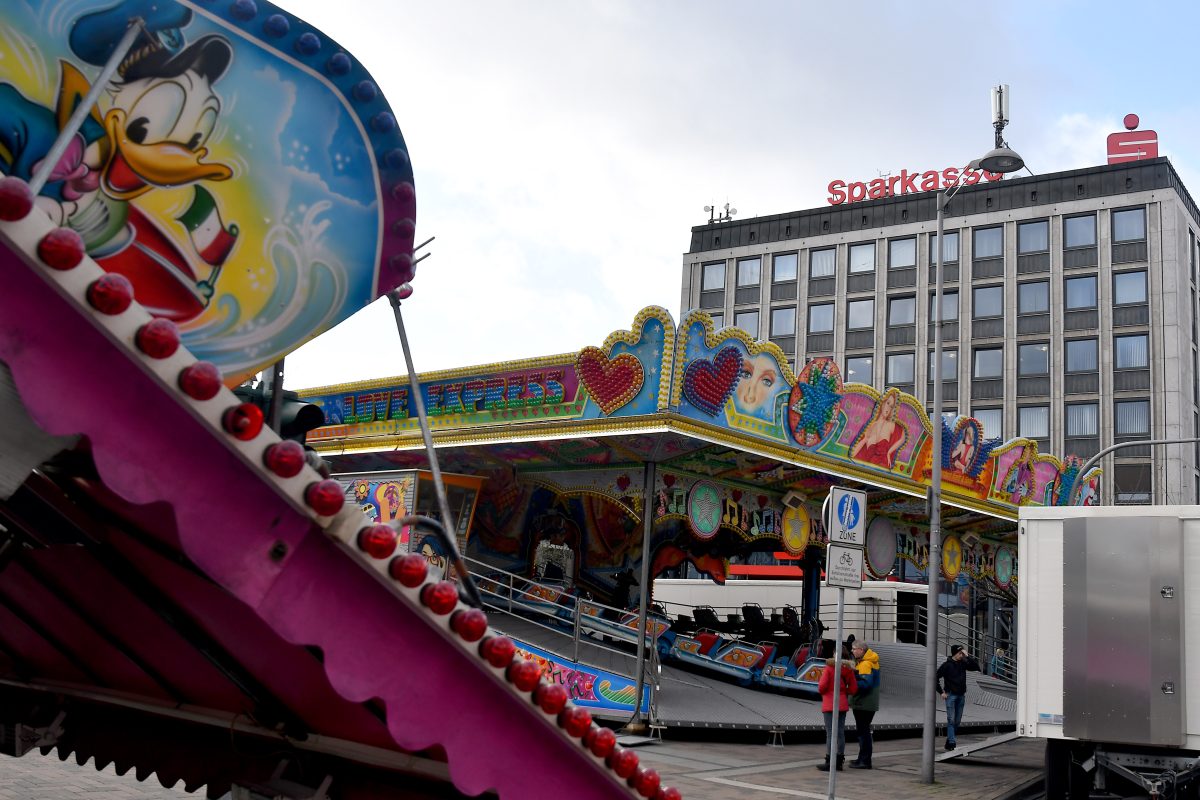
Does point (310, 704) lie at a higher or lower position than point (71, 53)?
lower

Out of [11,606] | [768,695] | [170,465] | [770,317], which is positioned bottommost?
[768,695]

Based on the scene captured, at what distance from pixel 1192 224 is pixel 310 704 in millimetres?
56945

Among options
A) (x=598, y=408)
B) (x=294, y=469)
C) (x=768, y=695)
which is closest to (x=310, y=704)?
(x=294, y=469)

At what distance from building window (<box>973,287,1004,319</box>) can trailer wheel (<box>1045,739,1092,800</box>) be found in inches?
1805

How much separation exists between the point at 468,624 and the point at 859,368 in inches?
2253

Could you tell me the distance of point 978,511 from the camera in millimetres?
22938

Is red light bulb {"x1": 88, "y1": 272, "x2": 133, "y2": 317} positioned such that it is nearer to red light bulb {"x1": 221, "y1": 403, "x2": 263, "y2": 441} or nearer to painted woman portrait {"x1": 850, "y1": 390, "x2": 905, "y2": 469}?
red light bulb {"x1": 221, "y1": 403, "x2": 263, "y2": 441}

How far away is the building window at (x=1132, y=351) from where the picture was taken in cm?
5025

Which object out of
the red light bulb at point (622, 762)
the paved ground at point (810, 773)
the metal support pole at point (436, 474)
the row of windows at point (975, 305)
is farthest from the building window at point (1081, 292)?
the red light bulb at point (622, 762)

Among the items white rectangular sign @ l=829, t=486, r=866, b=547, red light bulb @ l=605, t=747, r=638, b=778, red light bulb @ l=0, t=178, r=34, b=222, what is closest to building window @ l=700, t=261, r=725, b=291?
white rectangular sign @ l=829, t=486, r=866, b=547

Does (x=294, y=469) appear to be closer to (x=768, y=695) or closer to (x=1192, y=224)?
(x=768, y=695)

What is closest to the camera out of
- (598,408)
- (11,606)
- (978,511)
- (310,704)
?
(310,704)

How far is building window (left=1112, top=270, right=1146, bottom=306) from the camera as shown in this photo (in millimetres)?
50562

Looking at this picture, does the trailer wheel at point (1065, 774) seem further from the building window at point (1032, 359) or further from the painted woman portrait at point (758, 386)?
the building window at point (1032, 359)
